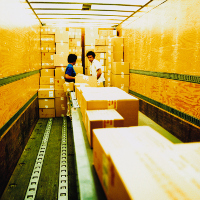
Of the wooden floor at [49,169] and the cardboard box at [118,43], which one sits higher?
the cardboard box at [118,43]

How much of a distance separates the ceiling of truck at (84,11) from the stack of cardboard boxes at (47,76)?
0.53 metres

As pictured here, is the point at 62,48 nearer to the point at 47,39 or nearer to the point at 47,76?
the point at 47,39

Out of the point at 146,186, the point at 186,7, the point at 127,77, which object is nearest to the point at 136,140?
the point at 146,186

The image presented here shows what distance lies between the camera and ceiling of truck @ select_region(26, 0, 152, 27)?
4.33 m

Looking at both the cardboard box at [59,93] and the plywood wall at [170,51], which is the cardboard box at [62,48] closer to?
the cardboard box at [59,93]

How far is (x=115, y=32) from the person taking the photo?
260 inches

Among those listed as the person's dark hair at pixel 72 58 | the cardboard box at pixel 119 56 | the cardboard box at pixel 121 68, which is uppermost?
the cardboard box at pixel 119 56

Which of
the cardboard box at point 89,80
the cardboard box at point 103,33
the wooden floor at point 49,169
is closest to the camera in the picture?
the wooden floor at point 49,169

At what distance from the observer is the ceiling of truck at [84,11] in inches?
170

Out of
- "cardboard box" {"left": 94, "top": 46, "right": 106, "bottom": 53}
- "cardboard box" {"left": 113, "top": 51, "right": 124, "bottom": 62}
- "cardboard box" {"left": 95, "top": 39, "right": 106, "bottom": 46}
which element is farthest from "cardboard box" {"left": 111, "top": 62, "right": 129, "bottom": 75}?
"cardboard box" {"left": 95, "top": 39, "right": 106, "bottom": 46}

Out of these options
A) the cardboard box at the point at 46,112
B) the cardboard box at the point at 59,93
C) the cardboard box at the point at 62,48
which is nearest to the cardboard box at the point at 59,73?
the cardboard box at the point at 59,93

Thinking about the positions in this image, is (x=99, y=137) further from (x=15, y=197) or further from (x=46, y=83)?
(x=46, y=83)

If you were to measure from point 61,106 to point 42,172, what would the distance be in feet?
9.87

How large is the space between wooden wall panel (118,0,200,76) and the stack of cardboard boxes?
2466 millimetres
